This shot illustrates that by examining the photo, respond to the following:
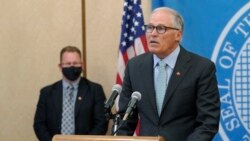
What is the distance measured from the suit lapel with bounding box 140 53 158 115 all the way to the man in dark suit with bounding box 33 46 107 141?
2040 millimetres

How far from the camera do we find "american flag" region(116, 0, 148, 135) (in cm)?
536

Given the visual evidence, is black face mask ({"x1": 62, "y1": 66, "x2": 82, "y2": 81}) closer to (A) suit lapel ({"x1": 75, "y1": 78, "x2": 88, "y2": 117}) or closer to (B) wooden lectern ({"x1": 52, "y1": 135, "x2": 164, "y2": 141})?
(A) suit lapel ({"x1": 75, "y1": 78, "x2": 88, "y2": 117})

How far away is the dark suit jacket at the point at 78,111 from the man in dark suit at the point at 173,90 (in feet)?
6.73

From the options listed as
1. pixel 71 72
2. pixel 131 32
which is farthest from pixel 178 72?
pixel 71 72

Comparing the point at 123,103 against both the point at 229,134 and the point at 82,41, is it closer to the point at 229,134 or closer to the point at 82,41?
the point at 229,134

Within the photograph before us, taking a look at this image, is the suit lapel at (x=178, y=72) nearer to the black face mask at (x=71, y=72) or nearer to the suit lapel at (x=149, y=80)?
the suit lapel at (x=149, y=80)

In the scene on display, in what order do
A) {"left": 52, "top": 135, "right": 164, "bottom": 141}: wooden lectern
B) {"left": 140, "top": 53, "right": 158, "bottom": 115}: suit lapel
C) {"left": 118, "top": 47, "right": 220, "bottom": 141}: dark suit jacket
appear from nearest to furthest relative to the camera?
1. {"left": 52, "top": 135, "right": 164, "bottom": 141}: wooden lectern
2. {"left": 118, "top": 47, "right": 220, "bottom": 141}: dark suit jacket
3. {"left": 140, "top": 53, "right": 158, "bottom": 115}: suit lapel

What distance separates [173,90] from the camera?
3225 mm

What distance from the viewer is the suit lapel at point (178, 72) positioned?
10.6ft

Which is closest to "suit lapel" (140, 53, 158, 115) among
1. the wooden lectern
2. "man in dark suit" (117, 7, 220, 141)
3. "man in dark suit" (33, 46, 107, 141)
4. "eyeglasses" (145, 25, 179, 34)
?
"man in dark suit" (117, 7, 220, 141)

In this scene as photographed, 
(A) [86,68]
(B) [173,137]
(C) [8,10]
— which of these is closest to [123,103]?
(B) [173,137]

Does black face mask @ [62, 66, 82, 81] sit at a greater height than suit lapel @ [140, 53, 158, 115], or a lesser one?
lesser

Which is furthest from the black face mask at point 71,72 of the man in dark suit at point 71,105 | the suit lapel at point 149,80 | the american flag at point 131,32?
the suit lapel at point 149,80

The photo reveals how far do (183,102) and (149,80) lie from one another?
0.26m
